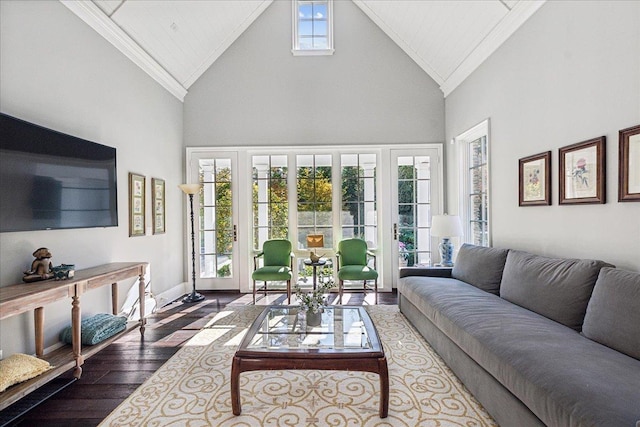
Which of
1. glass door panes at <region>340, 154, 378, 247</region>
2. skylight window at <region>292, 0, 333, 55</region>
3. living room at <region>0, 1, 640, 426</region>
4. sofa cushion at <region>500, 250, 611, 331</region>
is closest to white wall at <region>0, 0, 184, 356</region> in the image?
living room at <region>0, 1, 640, 426</region>

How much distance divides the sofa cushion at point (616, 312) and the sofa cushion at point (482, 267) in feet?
3.45

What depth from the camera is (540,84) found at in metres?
2.91

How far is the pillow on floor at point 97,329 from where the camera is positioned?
8.75ft

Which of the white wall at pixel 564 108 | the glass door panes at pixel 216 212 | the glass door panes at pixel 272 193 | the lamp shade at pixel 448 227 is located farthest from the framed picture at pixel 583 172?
the glass door panes at pixel 216 212

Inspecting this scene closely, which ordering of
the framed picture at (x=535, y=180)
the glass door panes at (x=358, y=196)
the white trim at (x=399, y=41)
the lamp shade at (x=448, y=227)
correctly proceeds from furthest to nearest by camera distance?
the glass door panes at (x=358, y=196) → the white trim at (x=399, y=41) → the lamp shade at (x=448, y=227) → the framed picture at (x=535, y=180)

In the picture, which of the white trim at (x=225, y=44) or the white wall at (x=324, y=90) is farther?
the white wall at (x=324, y=90)

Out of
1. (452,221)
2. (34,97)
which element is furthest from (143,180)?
(452,221)

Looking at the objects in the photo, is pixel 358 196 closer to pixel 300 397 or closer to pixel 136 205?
pixel 136 205

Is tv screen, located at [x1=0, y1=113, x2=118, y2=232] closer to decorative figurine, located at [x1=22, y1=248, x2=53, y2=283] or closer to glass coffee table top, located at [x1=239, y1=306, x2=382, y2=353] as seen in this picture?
decorative figurine, located at [x1=22, y1=248, x2=53, y2=283]

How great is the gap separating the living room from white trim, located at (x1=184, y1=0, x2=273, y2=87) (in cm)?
7

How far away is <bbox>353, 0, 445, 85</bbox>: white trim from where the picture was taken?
486 centimetres

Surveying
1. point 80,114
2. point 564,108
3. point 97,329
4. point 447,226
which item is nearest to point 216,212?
point 80,114

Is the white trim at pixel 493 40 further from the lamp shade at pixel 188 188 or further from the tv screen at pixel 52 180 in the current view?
the tv screen at pixel 52 180

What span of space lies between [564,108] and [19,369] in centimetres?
429
